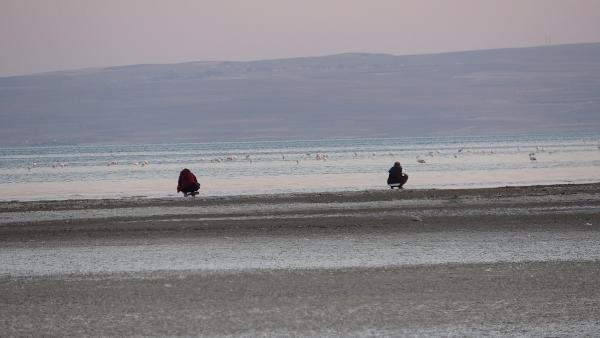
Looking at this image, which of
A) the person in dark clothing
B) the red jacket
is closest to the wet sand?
the red jacket

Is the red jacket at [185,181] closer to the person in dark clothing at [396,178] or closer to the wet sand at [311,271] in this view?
the person in dark clothing at [396,178]

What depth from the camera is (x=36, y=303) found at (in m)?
12.5

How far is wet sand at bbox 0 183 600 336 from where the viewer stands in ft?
36.3

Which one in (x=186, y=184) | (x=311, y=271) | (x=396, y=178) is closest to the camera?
(x=311, y=271)

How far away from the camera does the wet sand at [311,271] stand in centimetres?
1107

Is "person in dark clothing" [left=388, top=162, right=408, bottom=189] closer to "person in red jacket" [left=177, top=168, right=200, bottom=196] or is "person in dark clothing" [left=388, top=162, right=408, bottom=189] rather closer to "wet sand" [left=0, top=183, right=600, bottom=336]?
"person in red jacket" [left=177, top=168, right=200, bottom=196]

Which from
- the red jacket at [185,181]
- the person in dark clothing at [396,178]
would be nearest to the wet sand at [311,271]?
the red jacket at [185,181]

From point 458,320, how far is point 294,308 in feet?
6.09

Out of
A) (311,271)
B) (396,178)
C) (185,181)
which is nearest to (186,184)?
(185,181)

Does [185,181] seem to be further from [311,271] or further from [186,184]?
[311,271]

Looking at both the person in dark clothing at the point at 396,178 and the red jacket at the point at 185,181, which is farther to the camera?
the person in dark clothing at the point at 396,178

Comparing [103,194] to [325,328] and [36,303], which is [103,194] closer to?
[36,303]

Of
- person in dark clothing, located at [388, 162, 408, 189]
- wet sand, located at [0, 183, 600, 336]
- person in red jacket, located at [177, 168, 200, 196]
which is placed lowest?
wet sand, located at [0, 183, 600, 336]

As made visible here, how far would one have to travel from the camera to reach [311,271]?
14539 mm
